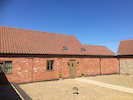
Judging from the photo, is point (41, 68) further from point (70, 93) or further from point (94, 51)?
point (94, 51)

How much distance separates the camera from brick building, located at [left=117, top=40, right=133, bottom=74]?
2125 cm

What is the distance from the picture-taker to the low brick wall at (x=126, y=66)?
21188 mm

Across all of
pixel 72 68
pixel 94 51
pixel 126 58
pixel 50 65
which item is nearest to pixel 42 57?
pixel 50 65

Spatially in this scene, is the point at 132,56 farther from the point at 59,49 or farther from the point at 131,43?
the point at 59,49

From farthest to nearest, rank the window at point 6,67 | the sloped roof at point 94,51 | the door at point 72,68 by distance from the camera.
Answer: the sloped roof at point 94,51, the door at point 72,68, the window at point 6,67

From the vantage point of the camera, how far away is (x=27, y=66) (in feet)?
46.4

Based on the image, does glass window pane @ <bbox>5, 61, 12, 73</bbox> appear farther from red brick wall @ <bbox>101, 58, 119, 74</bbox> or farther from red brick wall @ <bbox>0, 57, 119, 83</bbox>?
red brick wall @ <bbox>101, 58, 119, 74</bbox>

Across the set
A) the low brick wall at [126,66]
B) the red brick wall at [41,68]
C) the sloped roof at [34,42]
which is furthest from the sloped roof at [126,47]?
the sloped roof at [34,42]

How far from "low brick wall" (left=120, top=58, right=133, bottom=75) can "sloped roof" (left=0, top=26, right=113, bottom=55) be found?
687cm

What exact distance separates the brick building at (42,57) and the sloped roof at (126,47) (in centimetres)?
315

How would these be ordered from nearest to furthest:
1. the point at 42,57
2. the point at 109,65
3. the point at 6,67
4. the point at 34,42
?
1. the point at 6,67
2. the point at 42,57
3. the point at 34,42
4. the point at 109,65

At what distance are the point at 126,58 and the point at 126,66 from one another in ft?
4.80

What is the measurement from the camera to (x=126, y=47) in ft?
77.4

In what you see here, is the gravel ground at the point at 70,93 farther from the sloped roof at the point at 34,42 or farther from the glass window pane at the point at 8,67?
Result: the sloped roof at the point at 34,42
